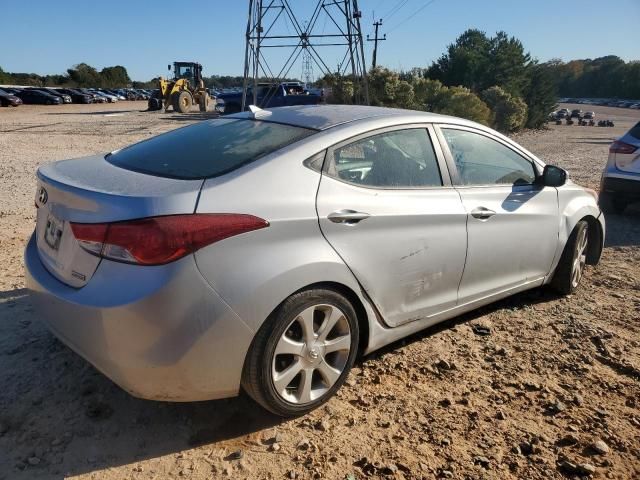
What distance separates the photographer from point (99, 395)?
293 cm

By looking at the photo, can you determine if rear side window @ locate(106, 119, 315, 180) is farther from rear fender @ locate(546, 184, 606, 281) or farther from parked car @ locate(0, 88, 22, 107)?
parked car @ locate(0, 88, 22, 107)

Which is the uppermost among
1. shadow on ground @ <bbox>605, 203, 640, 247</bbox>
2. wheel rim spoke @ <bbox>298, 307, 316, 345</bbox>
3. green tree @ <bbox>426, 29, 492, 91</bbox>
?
green tree @ <bbox>426, 29, 492, 91</bbox>

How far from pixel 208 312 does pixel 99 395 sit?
1081 millimetres

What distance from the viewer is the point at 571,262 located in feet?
14.5

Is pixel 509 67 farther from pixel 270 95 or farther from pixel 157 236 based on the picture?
pixel 157 236

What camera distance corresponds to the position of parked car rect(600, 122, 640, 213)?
23.4ft

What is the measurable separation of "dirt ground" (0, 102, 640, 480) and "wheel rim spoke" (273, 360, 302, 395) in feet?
0.85

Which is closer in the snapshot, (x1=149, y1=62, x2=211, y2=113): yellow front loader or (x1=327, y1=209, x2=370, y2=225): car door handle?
(x1=327, y1=209, x2=370, y2=225): car door handle

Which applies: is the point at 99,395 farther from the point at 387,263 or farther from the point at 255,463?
the point at 387,263

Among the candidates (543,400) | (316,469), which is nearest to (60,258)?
(316,469)

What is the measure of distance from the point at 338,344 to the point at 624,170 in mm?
6135

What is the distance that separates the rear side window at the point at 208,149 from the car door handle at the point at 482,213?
3.90 feet

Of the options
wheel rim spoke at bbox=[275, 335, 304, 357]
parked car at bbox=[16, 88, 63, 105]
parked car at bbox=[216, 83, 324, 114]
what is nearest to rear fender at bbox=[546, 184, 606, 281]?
wheel rim spoke at bbox=[275, 335, 304, 357]

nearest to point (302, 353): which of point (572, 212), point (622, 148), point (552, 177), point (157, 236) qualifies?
point (157, 236)
